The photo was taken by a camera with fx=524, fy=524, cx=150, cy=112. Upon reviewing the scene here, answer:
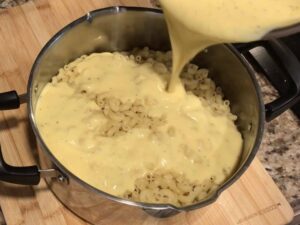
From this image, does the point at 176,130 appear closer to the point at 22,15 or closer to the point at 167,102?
the point at 167,102

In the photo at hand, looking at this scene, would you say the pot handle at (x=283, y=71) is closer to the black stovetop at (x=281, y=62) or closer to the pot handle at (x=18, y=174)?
the black stovetop at (x=281, y=62)

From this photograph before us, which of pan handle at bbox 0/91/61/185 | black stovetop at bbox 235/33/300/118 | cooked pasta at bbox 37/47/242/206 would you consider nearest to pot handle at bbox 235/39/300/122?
black stovetop at bbox 235/33/300/118

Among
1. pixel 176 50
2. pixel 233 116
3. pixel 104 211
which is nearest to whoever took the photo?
pixel 104 211

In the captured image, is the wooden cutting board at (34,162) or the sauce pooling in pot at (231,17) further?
the wooden cutting board at (34,162)

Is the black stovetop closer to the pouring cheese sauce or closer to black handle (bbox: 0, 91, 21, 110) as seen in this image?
the pouring cheese sauce

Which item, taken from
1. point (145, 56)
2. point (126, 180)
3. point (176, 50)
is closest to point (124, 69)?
point (145, 56)

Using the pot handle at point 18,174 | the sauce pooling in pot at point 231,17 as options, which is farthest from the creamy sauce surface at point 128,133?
the sauce pooling in pot at point 231,17
